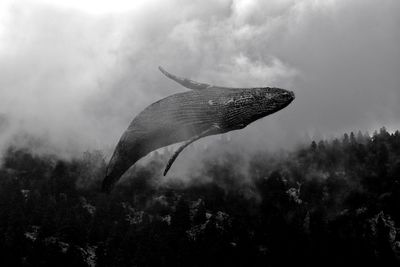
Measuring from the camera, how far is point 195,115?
9.84 m

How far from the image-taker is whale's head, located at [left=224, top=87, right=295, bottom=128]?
9586mm

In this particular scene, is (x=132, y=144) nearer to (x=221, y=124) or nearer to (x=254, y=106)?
(x=221, y=124)

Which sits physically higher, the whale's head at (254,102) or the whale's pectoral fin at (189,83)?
the whale's pectoral fin at (189,83)

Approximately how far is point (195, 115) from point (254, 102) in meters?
1.12

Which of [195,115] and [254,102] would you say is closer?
[254,102]

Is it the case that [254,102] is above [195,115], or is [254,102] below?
above

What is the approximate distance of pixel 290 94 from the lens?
966cm

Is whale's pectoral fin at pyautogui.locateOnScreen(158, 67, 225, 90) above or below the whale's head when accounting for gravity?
above

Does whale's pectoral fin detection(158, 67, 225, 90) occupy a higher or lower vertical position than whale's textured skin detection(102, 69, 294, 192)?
higher

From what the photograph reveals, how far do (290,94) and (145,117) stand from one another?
276cm

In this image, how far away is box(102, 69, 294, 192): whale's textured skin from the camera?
380 inches

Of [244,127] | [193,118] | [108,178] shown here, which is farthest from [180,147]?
[108,178]

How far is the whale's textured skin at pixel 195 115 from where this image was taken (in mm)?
9648

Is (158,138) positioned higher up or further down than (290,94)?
further down
